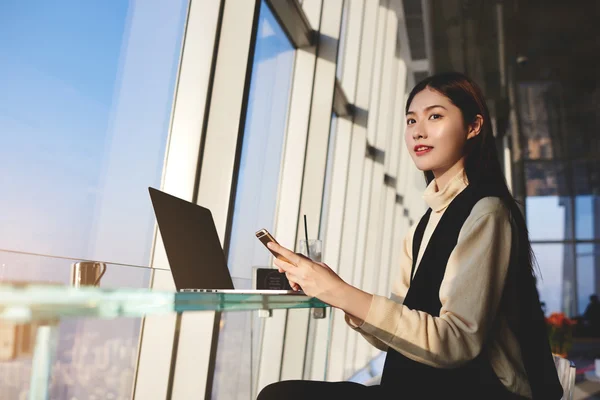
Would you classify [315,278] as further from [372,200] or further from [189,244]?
[372,200]

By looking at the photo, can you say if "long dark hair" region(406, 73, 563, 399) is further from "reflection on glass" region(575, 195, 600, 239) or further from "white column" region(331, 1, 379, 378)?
"reflection on glass" region(575, 195, 600, 239)

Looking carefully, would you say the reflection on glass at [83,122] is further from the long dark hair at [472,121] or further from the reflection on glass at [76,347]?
the long dark hair at [472,121]

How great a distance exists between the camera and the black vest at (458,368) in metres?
1.11

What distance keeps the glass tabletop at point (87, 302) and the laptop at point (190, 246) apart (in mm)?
434

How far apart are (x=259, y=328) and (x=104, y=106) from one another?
2.76 feet

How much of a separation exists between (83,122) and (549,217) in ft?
50.0

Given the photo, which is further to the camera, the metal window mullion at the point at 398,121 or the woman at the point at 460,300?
the metal window mullion at the point at 398,121

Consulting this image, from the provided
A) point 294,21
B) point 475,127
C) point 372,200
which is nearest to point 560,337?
point 372,200

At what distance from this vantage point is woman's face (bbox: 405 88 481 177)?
4.48ft

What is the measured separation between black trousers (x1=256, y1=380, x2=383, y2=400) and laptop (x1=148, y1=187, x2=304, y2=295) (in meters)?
0.21

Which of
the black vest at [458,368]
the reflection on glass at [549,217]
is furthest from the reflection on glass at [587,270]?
the black vest at [458,368]

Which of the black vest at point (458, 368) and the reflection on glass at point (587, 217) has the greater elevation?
the reflection on glass at point (587, 217)

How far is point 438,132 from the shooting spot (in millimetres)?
1365

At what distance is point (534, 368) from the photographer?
115 centimetres
